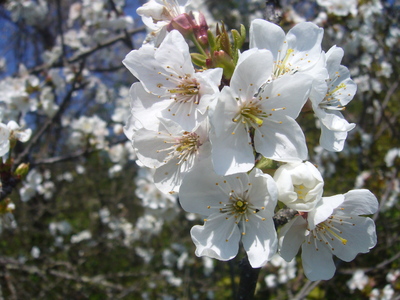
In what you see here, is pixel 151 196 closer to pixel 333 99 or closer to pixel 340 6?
pixel 333 99

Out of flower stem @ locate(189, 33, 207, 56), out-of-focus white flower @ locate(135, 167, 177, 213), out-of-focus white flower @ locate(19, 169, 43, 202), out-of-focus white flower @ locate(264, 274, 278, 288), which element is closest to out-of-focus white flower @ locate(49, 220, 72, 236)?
out-of-focus white flower @ locate(19, 169, 43, 202)

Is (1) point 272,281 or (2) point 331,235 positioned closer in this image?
(2) point 331,235

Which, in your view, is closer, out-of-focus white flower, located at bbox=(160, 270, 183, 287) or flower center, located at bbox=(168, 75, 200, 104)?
flower center, located at bbox=(168, 75, 200, 104)

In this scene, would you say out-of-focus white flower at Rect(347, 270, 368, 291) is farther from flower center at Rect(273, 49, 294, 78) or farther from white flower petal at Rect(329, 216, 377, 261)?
flower center at Rect(273, 49, 294, 78)

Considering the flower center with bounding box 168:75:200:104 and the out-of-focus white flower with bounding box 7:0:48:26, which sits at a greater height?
the flower center with bounding box 168:75:200:104

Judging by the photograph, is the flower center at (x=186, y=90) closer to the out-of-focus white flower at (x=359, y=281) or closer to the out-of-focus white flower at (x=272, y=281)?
the out-of-focus white flower at (x=359, y=281)

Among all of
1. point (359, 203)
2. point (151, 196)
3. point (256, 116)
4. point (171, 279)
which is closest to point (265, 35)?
point (256, 116)
